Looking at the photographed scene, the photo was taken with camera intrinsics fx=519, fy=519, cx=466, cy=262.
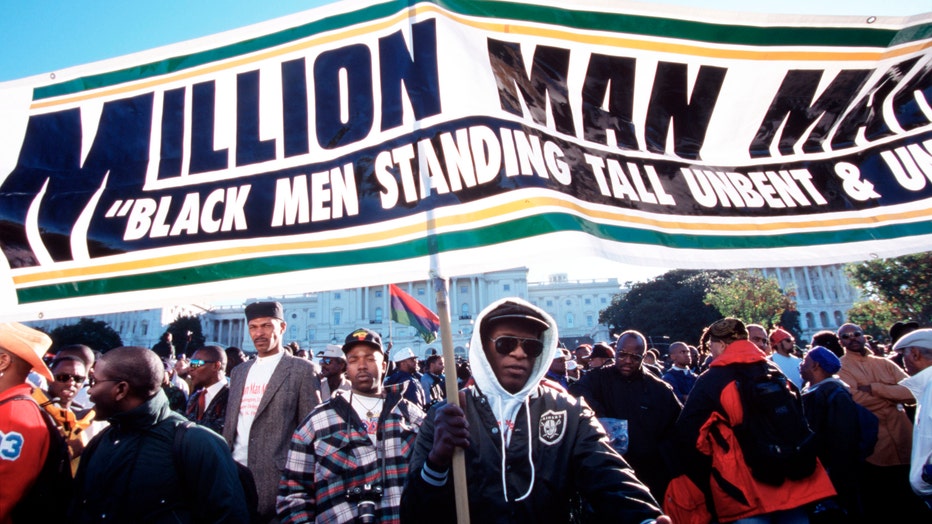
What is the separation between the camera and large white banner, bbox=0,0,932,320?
1.89 m

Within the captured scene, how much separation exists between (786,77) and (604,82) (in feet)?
2.62

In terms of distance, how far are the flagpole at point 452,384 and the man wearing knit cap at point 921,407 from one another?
11.0 feet

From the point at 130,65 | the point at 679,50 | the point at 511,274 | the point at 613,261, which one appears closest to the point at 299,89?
the point at 130,65

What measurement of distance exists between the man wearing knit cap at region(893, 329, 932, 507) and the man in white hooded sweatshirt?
2.65 metres

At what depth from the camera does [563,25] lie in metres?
2.26

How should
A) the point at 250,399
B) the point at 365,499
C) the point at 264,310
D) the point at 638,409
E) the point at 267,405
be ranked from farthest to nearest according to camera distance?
the point at 638,409, the point at 264,310, the point at 250,399, the point at 267,405, the point at 365,499

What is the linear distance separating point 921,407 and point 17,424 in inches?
203

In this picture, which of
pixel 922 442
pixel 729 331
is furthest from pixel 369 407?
pixel 922 442

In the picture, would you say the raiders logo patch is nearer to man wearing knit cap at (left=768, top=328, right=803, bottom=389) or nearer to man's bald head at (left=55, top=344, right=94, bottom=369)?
man's bald head at (left=55, top=344, right=94, bottom=369)

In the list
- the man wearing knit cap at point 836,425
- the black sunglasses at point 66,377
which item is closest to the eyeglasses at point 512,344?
the man wearing knit cap at point 836,425

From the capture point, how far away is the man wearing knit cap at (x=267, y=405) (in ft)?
11.2

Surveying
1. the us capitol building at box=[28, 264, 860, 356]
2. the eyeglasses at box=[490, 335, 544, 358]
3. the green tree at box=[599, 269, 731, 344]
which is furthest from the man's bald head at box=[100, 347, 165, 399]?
the us capitol building at box=[28, 264, 860, 356]

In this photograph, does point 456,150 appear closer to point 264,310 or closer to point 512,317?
point 512,317

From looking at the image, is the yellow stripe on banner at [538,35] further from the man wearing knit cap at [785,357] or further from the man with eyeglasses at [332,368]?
the man wearing knit cap at [785,357]
